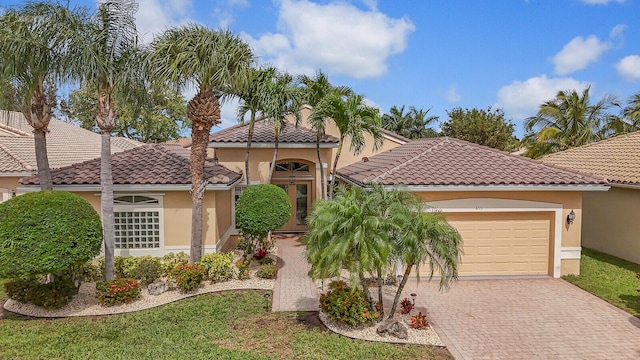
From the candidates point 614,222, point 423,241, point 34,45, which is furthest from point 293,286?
point 614,222

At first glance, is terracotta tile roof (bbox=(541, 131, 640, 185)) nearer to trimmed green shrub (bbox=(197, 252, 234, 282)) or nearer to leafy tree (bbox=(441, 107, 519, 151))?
leafy tree (bbox=(441, 107, 519, 151))

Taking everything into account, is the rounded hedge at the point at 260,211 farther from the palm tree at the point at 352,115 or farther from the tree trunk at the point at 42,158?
the tree trunk at the point at 42,158

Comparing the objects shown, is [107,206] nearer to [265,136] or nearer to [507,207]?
[265,136]

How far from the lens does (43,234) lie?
30.5ft

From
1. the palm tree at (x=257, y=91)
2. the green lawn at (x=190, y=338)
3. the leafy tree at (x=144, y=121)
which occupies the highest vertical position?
the leafy tree at (x=144, y=121)

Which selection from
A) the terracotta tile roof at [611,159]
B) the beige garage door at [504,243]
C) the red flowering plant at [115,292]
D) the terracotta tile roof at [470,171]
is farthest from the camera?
the terracotta tile roof at [611,159]

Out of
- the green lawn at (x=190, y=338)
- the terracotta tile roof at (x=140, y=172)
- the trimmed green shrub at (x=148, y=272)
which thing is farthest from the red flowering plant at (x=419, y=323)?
the trimmed green shrub at (x=148, y=272)

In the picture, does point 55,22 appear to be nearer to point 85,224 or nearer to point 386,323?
point 85,224

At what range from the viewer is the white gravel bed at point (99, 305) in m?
10.4

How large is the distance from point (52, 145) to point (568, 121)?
32.4m

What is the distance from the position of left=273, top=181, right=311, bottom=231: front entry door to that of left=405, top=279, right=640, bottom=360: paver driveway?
9213 mm

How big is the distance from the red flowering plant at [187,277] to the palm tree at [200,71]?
37.5 inches

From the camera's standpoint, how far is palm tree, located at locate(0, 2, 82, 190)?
379 inches

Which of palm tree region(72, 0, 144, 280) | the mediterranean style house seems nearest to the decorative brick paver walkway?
the mediterranean style house
